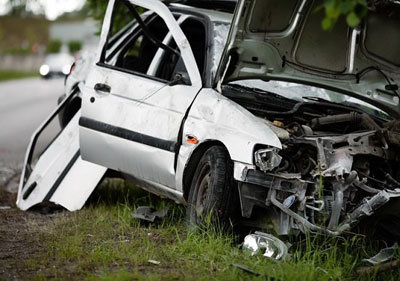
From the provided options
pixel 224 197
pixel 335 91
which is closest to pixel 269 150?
pixel 224 197

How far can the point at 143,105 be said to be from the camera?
7.66 meters

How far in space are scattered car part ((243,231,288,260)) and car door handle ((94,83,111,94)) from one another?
2134 millimetres

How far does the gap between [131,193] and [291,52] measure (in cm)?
282

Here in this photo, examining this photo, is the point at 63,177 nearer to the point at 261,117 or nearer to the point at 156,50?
the point at 156,50

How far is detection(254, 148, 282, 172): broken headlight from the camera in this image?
639 centimetres

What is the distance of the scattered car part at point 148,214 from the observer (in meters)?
7.68

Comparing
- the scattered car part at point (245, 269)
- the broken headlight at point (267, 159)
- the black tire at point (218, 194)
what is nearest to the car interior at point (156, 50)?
the black tire at point (218, 194)

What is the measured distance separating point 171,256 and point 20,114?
15707 mm

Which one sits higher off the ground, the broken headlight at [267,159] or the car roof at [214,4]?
the car roof at [214,4]

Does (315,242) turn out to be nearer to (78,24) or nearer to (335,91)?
(335,91)

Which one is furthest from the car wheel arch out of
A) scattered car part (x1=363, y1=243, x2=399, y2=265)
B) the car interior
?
scattered car part (x1=363, y1=243, x2=399, y2=265)

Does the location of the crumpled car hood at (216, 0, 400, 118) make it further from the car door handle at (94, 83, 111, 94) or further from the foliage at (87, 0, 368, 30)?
the foliage at (87, 0, 368, 30)

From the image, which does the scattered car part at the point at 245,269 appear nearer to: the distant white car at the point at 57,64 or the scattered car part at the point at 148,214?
the scattered car part at the point at 148,214

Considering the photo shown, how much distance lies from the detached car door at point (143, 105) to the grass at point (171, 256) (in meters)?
0.55
